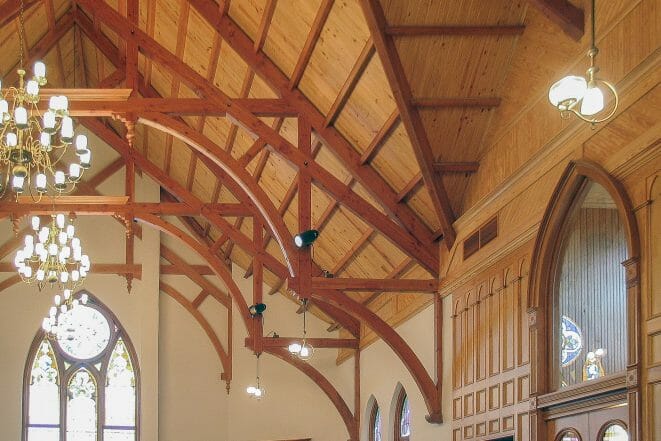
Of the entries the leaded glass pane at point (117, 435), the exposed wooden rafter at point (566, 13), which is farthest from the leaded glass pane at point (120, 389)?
the exposed wooden rafter at point (566, 13)

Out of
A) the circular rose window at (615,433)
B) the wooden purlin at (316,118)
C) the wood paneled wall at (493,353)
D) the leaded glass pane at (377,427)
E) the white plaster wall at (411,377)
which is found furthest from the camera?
the leaded glass pane at (377,427)

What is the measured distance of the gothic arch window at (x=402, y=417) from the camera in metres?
16.4

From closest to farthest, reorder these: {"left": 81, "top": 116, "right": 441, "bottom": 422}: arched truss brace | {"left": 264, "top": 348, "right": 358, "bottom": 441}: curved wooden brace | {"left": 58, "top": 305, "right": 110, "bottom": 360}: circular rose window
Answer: {"left": 81, "top": 116, "right": 441, "bottom": 422}: arched truss brace
{"left": 264, "top": 348, "right": 358, "bottom": 441}: curved wooden brace
{"left": 58, "top": 305, "right": 110, "bottom": 360}: circular rose window

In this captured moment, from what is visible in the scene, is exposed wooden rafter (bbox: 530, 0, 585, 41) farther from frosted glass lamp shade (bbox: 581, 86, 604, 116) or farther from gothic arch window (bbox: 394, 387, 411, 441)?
gothic arch window (bbox: 394, 387, 411, 441)

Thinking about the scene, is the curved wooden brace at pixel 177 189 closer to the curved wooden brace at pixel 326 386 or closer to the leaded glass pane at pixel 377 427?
the curved wooden brace at pixel 326 386

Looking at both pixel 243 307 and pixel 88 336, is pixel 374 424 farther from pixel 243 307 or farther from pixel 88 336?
pixel 88 336

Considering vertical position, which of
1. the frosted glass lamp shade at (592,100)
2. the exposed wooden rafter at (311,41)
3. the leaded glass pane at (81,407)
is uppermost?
the exposed wooden rafter at (311,41)

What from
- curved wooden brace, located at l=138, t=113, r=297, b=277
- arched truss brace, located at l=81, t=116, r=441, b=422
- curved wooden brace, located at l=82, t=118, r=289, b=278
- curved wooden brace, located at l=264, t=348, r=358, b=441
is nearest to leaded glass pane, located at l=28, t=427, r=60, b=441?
curved wooden brace, located at l=264, t=348, r=358, b=441

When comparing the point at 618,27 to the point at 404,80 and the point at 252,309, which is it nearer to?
the point at 404,80

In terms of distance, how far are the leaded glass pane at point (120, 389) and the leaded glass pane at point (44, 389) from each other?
1.00m

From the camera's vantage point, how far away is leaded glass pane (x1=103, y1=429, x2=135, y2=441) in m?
21.5

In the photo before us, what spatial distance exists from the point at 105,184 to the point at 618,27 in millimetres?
15086

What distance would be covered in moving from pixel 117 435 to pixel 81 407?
A: 90cm

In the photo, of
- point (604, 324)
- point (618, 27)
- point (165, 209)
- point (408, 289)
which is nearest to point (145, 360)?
point (165, 209)
